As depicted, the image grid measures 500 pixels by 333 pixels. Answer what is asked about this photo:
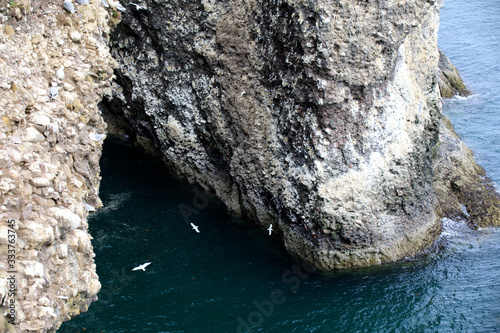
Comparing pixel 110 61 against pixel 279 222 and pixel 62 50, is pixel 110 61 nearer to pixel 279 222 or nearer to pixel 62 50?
pixel 62 50

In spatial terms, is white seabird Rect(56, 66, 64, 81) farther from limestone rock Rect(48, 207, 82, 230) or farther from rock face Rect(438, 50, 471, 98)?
rock face Rect(438, 50, 471, 98)

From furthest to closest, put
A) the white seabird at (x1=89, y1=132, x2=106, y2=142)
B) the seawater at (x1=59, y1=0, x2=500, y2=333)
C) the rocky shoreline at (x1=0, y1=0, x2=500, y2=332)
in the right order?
the seawater at (x1=59, y1=0, x2=500, y2=333) → the white seabird at (x1=89, y1=132, x2=106, y2=142) → the rocky shoreline at (x1=0, y1=0, x2=500, y2=332)

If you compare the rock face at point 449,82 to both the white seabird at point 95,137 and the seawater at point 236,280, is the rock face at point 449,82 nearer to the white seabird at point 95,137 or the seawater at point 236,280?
the seawater at point 236,280

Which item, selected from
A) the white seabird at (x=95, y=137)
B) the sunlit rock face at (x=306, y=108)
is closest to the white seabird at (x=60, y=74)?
the white seabird at (x=95, y=137)

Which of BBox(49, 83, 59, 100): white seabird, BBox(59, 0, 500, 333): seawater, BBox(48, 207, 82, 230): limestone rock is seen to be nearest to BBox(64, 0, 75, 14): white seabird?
BBox(49, 83, 59, 100): white seabird

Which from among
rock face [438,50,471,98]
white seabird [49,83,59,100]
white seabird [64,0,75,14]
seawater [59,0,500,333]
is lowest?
seawater [59,0,500,333]

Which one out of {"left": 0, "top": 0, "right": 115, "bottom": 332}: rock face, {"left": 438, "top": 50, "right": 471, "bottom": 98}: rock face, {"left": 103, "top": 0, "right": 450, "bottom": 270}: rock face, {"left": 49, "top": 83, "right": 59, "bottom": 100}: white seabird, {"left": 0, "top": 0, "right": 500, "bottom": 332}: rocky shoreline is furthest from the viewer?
{"left": 438, "top": 50, "right": 471, "bottom": 98}: rock face

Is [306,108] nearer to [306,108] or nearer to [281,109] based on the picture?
[306,108]
